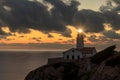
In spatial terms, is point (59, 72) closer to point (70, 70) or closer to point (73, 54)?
point (70, 70)

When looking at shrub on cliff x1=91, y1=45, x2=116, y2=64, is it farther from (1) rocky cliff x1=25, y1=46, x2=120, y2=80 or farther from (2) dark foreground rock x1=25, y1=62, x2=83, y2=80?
(2) dark foreground rock x1=25, y1=62, x2=83, y2=80

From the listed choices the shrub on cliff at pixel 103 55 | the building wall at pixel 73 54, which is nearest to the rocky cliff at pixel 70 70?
the shrub on cliff at pixel 103 55

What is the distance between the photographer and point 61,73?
3093 inches

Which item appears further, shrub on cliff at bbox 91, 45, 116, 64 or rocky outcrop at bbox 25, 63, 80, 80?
rocky outcrop at bbox 25, 63, 80, 80

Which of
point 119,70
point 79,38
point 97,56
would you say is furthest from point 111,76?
point 79,38

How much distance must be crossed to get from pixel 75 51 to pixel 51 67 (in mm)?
32639

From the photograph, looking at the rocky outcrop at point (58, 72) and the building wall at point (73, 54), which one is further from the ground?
the building wall at point (73, 54)

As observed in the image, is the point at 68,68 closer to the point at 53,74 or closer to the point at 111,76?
the point at 53,74

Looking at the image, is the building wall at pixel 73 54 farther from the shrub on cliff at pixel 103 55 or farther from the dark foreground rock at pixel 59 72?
the shrub on cliff at pixel 103 55

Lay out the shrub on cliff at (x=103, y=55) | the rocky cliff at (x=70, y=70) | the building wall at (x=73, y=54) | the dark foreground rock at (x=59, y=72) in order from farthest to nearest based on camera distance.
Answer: the building wall at (x=73, y=54) → the dark foreground rock at (x=59, y=72) → the rocky cliff at (x=70, y=70) → the shrub on cliff at (x=103, y=55)

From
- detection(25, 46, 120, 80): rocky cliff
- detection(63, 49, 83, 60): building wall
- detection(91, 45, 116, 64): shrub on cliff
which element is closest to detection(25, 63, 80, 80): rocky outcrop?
detection(25, 46, 120, 80): rocky cliff

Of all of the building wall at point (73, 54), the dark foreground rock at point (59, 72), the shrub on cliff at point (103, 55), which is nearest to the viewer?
the shrub on cliff at point (103, 55)

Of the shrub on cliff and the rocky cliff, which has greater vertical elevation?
the shrub on cliff

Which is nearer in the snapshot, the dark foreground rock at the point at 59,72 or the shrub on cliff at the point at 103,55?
the shrub on cliff at the point at 103,55
